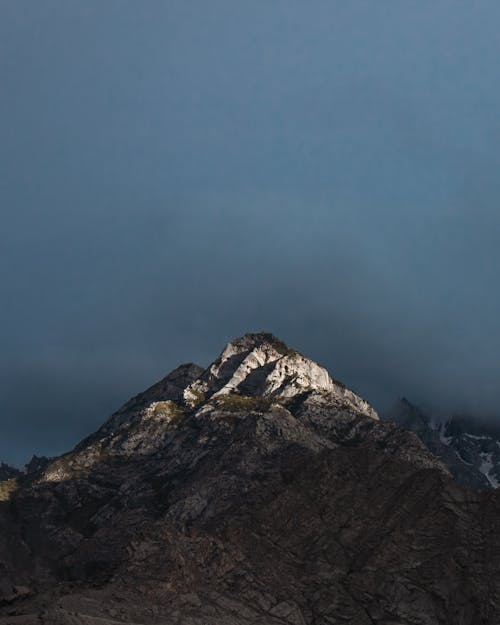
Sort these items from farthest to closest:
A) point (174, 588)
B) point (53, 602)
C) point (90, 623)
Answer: point (174, 588) < point (53, 602) < point (90, 623)

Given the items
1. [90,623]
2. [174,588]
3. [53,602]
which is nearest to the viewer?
[90,623]

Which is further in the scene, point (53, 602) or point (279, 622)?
point (279, 622)

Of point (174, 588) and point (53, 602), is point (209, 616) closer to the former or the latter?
point (174, 588)

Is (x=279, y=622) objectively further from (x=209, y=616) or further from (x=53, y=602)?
(x=53, y=602)

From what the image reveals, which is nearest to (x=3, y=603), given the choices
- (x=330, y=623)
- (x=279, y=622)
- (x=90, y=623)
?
(x=90, y=623)

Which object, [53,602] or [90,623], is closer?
[90,623]

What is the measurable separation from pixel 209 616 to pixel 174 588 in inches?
483

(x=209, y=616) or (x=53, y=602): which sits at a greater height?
(x=53, y=602)

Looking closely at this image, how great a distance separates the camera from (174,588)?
192500 mm

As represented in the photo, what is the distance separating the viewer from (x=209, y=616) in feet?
604

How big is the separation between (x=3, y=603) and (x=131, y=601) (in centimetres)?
2822

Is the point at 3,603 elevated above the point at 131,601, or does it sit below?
above

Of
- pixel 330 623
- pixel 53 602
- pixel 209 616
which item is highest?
pixel 53 602

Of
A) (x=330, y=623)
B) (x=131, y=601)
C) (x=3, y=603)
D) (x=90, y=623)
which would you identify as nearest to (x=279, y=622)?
(x=330, y=623)
